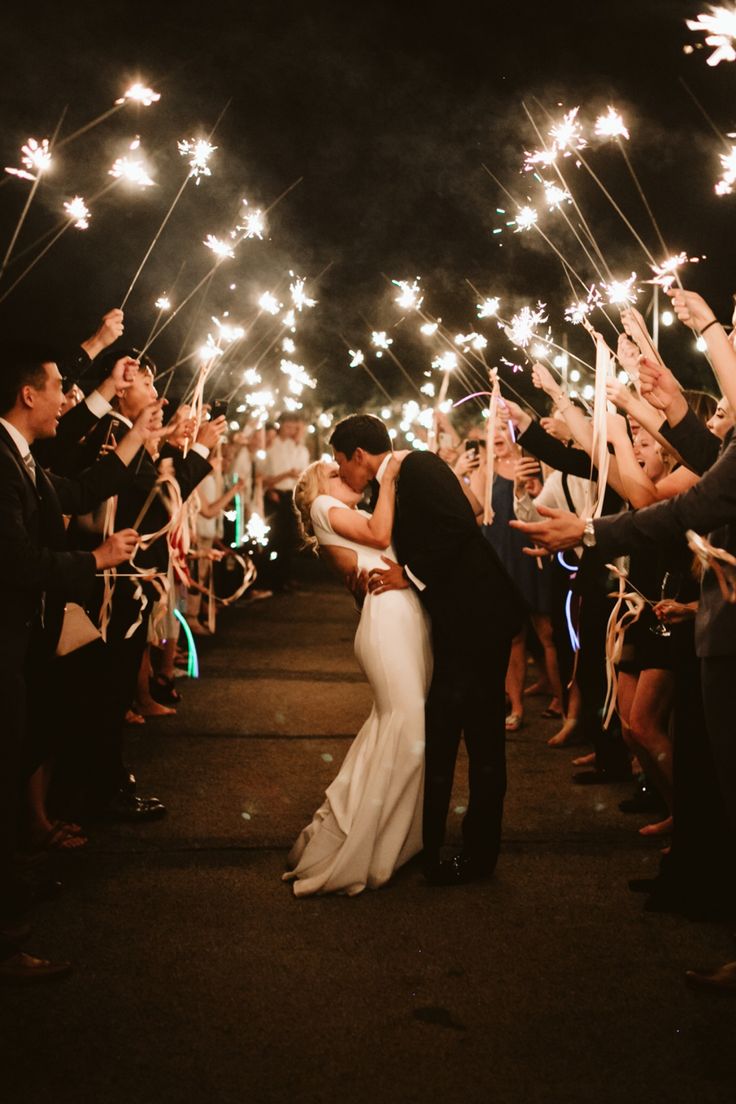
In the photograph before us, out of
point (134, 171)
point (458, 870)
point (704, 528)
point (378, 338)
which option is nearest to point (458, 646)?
point (458, 870)

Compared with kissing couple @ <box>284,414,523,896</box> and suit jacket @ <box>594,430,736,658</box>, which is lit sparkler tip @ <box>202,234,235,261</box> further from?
suit jacket @ <box>594,430,736,658</box>

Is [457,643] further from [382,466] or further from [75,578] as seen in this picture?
[75,578]

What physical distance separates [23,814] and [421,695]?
2.18 m

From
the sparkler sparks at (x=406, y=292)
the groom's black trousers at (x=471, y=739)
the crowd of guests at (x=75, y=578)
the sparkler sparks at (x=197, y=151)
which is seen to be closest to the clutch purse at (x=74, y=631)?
the crowd of guests at (x=75, y=578)

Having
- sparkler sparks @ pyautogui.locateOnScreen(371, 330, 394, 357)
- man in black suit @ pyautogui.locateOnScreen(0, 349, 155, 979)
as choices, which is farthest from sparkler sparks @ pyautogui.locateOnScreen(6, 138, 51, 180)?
sparkler sparks @ pyautogui.locateOnScreen(371, 330, 394, 357)

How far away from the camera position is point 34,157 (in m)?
6.33

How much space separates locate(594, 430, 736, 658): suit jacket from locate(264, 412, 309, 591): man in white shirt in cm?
1318

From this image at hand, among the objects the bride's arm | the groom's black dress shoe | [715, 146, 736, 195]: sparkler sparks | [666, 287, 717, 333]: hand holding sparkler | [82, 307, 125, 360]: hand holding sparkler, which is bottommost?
the groom's black dress shoe

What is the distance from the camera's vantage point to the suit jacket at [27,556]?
4.17m

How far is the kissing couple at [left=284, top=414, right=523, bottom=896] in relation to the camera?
5.25 meters

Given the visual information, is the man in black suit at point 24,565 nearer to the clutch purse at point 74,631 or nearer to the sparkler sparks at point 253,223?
the clutch purse at point 74,631

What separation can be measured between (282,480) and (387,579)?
12.8 meters

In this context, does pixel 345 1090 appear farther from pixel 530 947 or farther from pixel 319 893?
pixel 319 893

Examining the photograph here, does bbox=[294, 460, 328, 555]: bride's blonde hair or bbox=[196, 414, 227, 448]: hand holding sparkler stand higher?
bbox=[196, 414, 227, 448]: hand holding sparkler
